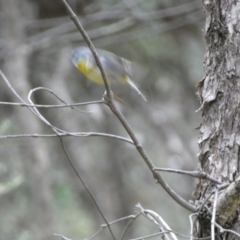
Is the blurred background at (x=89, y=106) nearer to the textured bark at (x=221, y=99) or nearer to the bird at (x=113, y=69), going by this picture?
the bird at (x=113, y=69)

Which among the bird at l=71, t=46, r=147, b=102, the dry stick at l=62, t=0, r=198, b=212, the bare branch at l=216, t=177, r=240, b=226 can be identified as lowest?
the bare branch at l=216, t=177, r=240, b=226

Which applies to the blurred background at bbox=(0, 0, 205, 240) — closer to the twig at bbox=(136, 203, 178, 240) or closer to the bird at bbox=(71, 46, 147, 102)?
the bird at bbox=(71, 46, 147, 102)

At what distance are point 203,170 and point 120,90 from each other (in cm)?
48

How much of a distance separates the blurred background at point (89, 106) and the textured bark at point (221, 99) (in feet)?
7.96

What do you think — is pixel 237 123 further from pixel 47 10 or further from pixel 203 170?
pixel 47 10

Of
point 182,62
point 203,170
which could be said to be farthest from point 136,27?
point 203,170

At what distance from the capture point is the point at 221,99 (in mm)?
1748

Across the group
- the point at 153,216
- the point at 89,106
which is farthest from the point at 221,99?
the point at 89,106

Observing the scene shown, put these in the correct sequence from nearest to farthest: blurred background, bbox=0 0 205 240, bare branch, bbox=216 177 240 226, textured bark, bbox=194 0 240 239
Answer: bare branch, bbox=216 177 240 226
textured bark, bbox=194 0 240 239
blurred background, bbox=0 0 205 240

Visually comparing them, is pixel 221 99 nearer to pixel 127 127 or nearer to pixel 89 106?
pixel 127 127

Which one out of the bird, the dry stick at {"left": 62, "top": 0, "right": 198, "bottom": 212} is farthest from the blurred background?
the dry stick at {"left": 62, "top": 0, "right": 198, "bottom": 212}

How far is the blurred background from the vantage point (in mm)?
4430

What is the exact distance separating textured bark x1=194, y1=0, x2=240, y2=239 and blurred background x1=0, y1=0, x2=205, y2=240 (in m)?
2.43

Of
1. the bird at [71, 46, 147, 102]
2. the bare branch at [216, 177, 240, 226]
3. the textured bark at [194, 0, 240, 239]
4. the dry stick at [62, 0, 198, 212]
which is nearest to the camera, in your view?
the dry stick at [62, 0, 198, 212]
